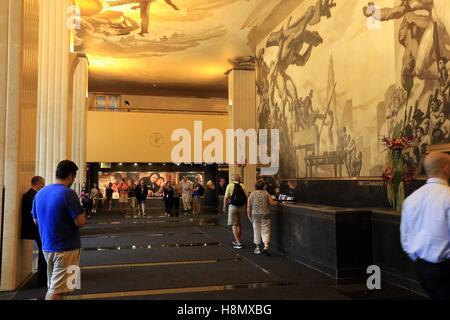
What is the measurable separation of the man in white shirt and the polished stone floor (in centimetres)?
254

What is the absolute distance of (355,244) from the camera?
644 cm

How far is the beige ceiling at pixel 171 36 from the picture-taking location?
1359 cm

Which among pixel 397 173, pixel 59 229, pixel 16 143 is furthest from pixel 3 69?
pixel 397 173

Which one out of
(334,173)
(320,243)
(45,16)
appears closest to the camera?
(320,243)

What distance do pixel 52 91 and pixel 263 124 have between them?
7.95 metres

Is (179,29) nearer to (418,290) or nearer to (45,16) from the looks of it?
(45,16)

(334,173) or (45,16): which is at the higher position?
(45,16)

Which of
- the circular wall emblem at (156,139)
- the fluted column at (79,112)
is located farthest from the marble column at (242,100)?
the fluted column at (79,112)

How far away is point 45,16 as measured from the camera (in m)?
11.2

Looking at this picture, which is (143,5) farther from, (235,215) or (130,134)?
(130,134)

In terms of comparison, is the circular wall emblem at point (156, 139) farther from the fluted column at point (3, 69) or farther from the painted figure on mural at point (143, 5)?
the fluted column at point (3, 69)
